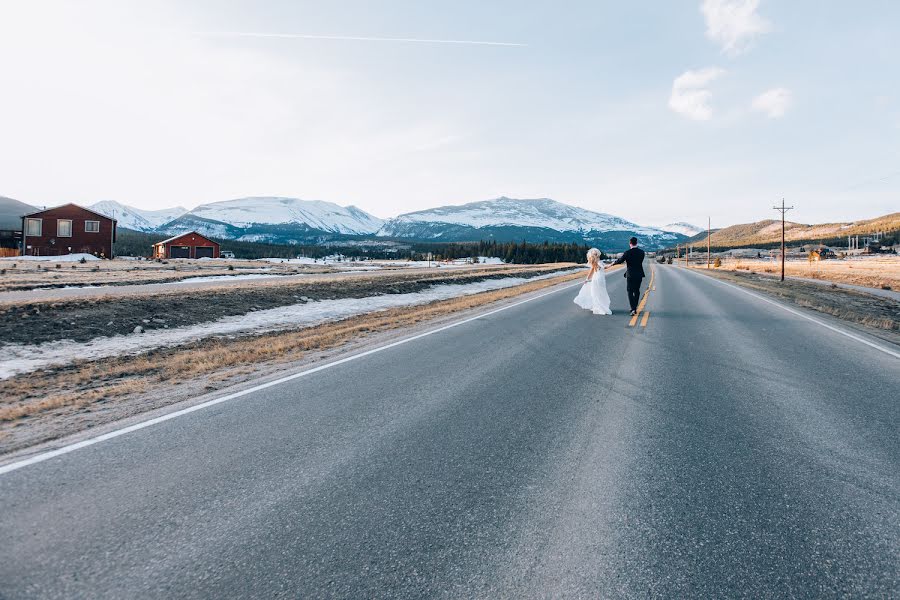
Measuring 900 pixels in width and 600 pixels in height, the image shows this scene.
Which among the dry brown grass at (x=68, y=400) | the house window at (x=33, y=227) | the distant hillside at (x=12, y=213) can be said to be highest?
the distant hillside at (x=12, y=213)

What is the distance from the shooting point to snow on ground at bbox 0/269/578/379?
9.05 metres

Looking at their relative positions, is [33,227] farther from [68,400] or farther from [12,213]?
[68,400]

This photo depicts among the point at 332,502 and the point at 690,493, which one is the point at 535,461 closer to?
the point at 690,493

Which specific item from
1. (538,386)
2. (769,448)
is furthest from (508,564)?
(538,386)

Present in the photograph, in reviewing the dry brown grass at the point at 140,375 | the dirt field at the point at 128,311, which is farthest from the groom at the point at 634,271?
the dirt field at the point at 128,311

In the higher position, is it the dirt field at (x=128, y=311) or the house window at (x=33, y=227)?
the house window at (x=33, y=227)

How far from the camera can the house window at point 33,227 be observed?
5384 centimetres

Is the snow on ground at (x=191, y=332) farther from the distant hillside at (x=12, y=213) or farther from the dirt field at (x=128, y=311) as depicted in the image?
the distant hillside at (x=12, y=213)

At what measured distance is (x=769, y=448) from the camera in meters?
4.32

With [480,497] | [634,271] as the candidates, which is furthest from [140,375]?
[634,271]

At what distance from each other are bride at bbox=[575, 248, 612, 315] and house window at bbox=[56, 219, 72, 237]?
64442mm

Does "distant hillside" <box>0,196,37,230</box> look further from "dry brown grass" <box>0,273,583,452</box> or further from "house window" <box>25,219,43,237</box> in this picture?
"dry brown grass" <box>0,273,583,452</box>

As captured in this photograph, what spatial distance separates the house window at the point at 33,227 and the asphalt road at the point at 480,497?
66.6m

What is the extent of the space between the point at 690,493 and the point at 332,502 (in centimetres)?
261
